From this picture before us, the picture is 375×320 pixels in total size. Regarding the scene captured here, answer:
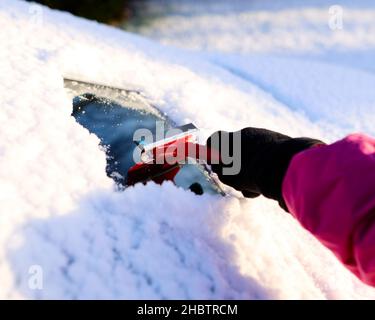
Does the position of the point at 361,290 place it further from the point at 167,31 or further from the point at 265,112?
the point at 167,31

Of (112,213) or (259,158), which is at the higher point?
(259,158)

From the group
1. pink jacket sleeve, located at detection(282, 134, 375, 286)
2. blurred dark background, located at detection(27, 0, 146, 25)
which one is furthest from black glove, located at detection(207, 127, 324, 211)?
blurred dark background, located at detection(27, 0, 146, 25)

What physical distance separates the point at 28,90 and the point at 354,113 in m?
1.63

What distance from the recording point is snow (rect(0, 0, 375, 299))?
3.16 feet

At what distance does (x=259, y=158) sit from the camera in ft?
3.53

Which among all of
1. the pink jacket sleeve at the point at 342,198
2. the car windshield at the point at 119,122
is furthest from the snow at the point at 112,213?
the pink jacket sleeve at the point at 342,198

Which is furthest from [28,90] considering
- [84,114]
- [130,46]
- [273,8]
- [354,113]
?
[273,8]

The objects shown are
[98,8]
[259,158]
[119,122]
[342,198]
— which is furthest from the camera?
[98,8]

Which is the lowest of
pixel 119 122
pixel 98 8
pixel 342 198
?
pixel 342 198

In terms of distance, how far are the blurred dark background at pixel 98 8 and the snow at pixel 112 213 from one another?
10.8ft

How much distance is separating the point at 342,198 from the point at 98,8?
5.11m

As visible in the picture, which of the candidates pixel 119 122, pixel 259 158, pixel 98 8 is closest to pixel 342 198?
pixel 259 158

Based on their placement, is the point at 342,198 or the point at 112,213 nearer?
the point at 342,198

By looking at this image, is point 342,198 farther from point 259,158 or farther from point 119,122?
point 119,122
